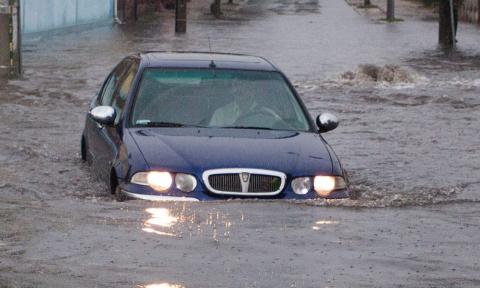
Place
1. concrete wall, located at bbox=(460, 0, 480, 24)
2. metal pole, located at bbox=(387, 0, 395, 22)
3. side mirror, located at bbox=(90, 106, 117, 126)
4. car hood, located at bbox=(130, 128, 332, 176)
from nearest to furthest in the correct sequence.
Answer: car hood, located at bbox=(130, 128, 332, 176), side mirror, located at bbox=(90, 106, 117, 126), concrete wall, located at bbox=(460, 0, 480, 24), metal pole, located at bbox=(387, 0, 395, 22)

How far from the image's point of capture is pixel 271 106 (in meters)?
11.8

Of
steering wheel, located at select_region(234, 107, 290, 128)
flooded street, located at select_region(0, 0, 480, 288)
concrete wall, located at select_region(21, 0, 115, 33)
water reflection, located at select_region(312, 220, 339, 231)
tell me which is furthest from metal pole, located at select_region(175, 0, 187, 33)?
water reflection, located at select_region(312, 220, 339, 231)

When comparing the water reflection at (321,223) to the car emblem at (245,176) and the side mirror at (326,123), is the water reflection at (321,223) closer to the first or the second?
the car emblem at (245,176)

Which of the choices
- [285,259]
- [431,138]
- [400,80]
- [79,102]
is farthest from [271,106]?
[400,80]

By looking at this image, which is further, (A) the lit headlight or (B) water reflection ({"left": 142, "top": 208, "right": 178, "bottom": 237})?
(A) the lit headlight

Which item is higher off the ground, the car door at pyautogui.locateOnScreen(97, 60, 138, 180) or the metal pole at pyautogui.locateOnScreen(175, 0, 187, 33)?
the car door at pyautogui.locateOnScreen(97, 60, 138, 180)

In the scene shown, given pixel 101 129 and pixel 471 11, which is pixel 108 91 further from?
pixel 471 11

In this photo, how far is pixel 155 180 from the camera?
10.3 metres

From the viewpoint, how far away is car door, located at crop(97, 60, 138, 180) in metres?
11.2

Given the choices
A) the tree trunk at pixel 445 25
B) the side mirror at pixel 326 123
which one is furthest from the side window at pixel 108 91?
the tree trunk at pixel 445 25

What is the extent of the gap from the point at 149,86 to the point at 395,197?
7.77ft

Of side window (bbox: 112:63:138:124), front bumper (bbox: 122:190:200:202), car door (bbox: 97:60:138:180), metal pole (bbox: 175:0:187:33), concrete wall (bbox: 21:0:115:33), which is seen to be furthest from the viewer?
metal pole (bbox: 175:0:187:33)

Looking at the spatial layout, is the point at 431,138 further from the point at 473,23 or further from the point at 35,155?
the point at 473,23

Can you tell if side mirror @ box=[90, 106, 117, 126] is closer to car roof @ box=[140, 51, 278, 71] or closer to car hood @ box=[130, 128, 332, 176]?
car hood @ box=[130, 128, 332, 176]
